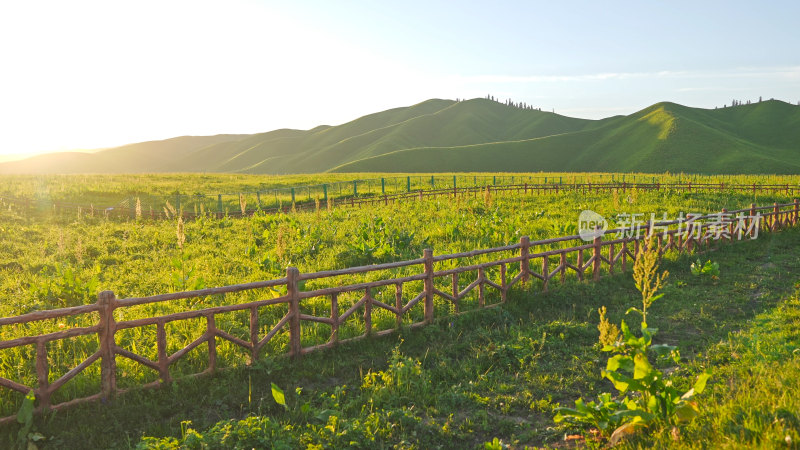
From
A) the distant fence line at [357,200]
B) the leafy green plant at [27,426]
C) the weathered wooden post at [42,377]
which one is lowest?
the leafy green plant at [27,426]

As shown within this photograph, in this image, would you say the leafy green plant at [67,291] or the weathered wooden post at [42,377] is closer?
the weathered wooden post at [42,377]

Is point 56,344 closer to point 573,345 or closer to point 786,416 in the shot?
point 573,345

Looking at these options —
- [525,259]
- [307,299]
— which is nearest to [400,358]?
[307,299]

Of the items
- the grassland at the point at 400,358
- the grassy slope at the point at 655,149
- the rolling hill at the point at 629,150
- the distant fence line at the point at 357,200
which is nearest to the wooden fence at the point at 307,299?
the grassland at the point at 400,358

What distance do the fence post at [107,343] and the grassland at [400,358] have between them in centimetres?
26

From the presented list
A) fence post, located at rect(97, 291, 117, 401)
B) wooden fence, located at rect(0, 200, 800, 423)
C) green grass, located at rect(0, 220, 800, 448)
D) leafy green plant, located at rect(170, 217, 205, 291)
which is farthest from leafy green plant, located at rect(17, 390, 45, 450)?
leafy green plant, located at rect(170, 217, 205, 291)

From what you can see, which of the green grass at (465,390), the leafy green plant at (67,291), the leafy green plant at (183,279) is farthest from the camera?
the leafy green plant at (67,291)

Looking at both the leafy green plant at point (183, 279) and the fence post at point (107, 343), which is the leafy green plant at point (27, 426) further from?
the leafy green plant at point (183, 279)

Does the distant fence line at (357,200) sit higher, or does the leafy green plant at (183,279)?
the distant fence line at (357,200)

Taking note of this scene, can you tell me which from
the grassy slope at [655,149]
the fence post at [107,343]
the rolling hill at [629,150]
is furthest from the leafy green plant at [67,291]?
the rolling hill at [629,150]

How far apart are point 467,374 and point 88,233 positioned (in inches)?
755

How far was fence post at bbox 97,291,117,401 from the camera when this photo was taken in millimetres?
6293

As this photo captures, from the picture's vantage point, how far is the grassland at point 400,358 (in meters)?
5.86

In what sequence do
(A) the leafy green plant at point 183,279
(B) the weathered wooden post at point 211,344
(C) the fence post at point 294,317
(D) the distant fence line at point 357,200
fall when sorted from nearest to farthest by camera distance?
(B) the weathered wooden post at point 211,344, (C) the fence post at point 294,317, (A) the leafy green plant at point 183,279, (D) the distant fence line at point 357,200
